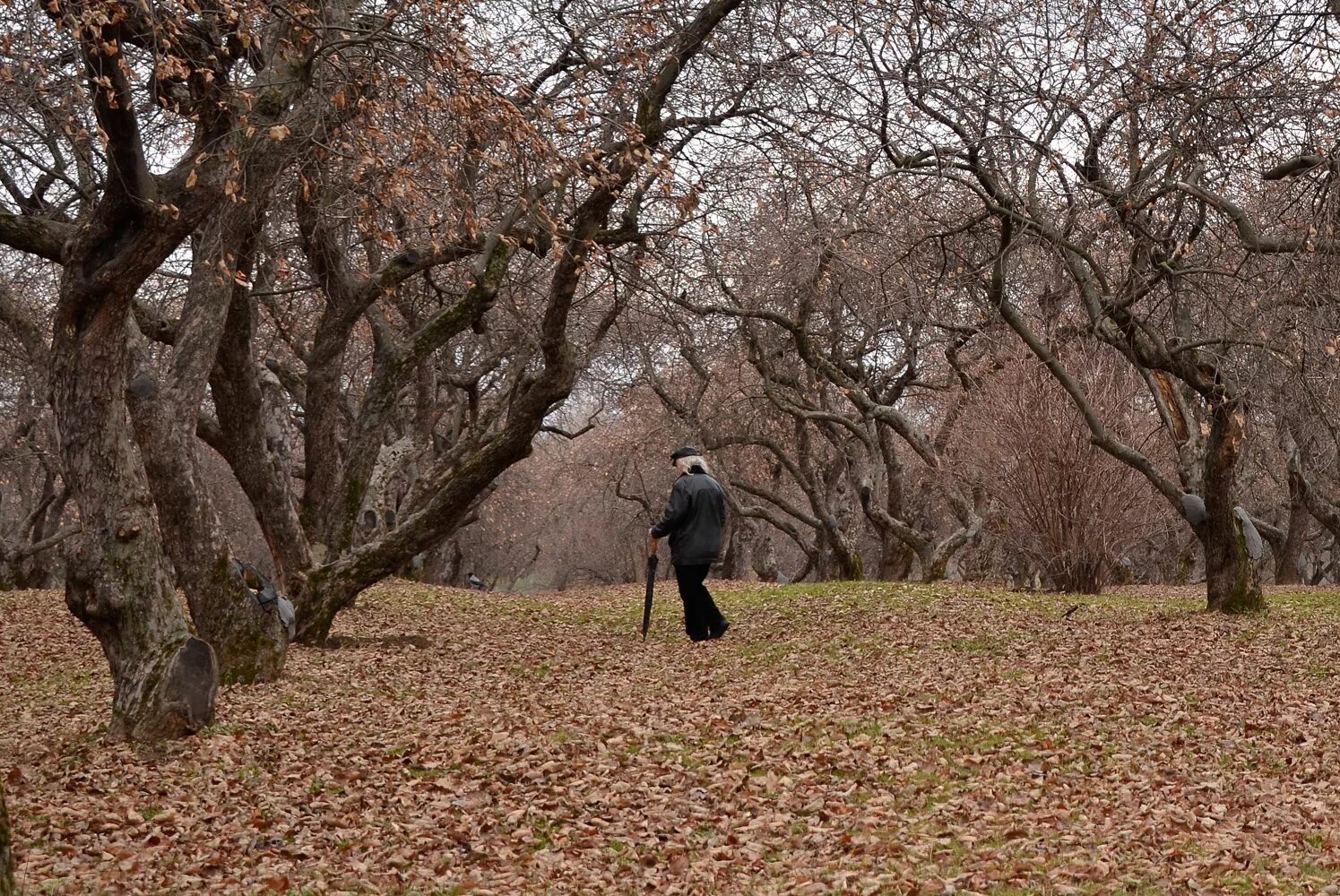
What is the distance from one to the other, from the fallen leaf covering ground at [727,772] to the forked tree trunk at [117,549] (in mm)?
275

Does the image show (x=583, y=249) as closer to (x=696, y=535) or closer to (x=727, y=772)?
(x=696, y=535)

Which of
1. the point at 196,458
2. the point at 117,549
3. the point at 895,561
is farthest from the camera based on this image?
the point at 895,561

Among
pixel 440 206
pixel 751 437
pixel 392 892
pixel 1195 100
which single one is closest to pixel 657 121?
pixel 440 206

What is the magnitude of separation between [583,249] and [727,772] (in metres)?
6.11

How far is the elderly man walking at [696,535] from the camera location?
12156 millimetres

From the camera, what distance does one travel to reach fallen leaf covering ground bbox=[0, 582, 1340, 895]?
539 cm

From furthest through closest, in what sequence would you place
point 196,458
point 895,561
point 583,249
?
1. point 895,561
2. point 583,249
3. point 196,458

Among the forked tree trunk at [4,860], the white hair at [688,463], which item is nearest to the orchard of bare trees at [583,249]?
the white hair at [688,463]

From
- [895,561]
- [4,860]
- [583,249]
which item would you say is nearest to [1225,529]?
[583,249]

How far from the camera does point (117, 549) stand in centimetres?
750

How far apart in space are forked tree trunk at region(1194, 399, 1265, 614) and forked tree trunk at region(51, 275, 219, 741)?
31.3 ft

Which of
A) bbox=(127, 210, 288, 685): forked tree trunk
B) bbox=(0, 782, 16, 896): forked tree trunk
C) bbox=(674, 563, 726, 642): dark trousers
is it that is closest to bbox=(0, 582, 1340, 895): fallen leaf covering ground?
bbox=(127, 210, 288, 685): forked tree trunk

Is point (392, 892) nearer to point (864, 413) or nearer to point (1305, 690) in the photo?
point (1305, 690)

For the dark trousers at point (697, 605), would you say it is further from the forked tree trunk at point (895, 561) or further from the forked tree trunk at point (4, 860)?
the forked tree trunk at point (895, 561)
